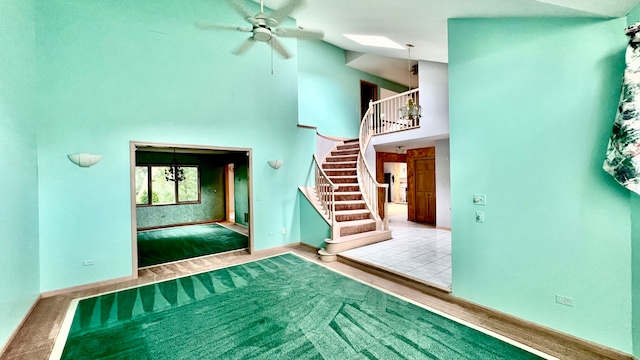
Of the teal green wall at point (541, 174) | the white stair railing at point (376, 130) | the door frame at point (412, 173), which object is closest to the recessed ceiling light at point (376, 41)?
the white stair railing at point (376, 130)

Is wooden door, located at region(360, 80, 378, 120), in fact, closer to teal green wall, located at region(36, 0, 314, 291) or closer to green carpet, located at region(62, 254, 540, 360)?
teal green wall, located at region(36, 0, 314, 291)

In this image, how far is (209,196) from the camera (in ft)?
30.5

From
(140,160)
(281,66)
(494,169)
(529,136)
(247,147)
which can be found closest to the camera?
(529,136)

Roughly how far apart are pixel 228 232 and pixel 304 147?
363cm

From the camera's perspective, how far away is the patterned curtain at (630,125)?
177 cm

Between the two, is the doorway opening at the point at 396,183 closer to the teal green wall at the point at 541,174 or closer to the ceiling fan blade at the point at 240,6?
the teal green wall at the point at 541,174

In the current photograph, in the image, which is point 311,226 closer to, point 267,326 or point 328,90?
point 267,326

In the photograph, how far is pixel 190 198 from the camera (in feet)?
29.6

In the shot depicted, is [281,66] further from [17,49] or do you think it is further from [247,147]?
[17,49]

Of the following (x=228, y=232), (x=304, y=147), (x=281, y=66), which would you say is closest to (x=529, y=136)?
(x=304, y=147)

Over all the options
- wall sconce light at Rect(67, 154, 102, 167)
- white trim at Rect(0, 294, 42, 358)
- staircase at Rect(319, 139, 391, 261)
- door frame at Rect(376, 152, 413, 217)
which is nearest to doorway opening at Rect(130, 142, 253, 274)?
staircase at Rect(319, 139, 391, 261)

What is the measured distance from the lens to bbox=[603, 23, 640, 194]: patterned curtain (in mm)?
1768

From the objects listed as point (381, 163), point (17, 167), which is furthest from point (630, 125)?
point (381, 163)

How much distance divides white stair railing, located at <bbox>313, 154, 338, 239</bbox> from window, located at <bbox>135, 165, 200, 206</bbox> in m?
5.55
